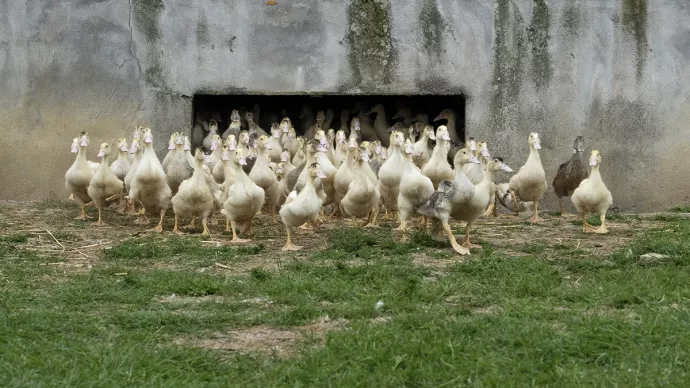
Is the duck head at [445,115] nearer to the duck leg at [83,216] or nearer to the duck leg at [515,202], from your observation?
the duck leg at [515,202]

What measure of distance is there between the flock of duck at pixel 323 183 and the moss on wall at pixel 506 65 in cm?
94

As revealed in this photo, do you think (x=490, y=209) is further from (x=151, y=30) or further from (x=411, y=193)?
(x=151, y=30)

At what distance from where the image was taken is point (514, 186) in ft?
→ 39.6

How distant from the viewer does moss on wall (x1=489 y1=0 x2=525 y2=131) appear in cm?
1323

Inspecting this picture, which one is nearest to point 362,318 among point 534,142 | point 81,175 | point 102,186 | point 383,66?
point 102,186

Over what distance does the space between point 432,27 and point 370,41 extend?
2.75ft

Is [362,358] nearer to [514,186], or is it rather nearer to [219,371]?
Result: [219,371]

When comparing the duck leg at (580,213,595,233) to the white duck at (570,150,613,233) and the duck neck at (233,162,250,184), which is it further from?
the duck neck at (233,162,250,184)

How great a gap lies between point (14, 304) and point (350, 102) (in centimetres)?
983

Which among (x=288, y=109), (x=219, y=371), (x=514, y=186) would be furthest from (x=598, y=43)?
(x=219, y=371)

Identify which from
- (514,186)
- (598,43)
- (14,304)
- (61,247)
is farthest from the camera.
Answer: (598,43)

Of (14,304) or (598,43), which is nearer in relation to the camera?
(14,304)

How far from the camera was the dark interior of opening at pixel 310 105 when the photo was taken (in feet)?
51.6

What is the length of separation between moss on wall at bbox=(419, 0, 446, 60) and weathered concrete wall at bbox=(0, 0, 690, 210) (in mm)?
15
